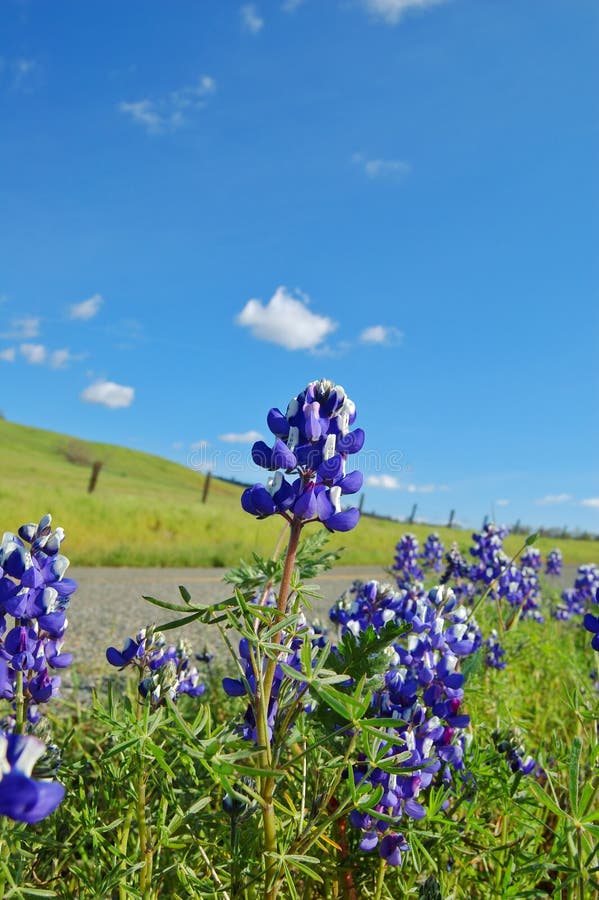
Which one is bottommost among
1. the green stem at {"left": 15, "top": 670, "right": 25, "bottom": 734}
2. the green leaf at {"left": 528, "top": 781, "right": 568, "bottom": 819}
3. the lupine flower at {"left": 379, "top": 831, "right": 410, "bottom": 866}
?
the lupine flower at {"left": 379, "top": 831, "right": 410, "bottom": 866}

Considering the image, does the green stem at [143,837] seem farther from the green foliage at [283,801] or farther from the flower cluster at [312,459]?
the flower cluster at [312,459]

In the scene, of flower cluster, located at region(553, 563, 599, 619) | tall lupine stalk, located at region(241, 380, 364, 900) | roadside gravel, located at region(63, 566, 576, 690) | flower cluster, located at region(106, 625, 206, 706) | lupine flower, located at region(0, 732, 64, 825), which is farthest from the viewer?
flower cluster, located at region(553, 563, 599, 619)

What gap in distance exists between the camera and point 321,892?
211 centimetres

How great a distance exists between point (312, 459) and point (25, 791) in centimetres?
102

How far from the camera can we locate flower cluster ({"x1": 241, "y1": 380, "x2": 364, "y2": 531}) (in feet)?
5.35

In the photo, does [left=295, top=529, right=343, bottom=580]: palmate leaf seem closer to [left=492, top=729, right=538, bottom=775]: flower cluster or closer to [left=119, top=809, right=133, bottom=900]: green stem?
→ [left=119, top=809, right=133, bottom=900]: green stem

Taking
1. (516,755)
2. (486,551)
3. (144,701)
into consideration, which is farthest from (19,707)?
(486,551)

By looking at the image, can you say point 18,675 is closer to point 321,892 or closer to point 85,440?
point 321,892

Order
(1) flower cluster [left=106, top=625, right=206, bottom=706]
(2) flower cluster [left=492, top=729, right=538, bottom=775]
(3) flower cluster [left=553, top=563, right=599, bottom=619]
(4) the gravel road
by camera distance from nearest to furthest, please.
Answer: (1) flower cluster [left=106, top=625, right=206, bottom=706]
(2) flower cluster [left=492, top=729, right=538, bottom=775]
(4) the gravel road
(3) flower cluster [left=553, top=563, right=599, bottom=619]

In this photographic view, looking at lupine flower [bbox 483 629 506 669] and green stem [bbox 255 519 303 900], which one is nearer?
green stem [bbox 255 519 303 900]

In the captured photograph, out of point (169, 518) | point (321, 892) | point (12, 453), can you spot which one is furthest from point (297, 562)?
point (12, 453)

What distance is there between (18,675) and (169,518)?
2249cm

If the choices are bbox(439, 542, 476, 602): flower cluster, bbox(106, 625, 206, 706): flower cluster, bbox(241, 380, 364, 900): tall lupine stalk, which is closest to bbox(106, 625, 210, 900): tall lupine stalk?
bbox(106, 625, 206, 706): flower cluster

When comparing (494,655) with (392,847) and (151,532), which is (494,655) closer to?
(392,847)
